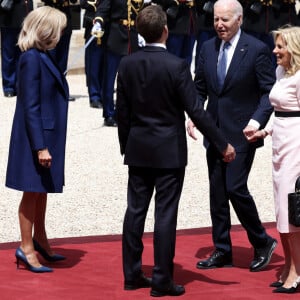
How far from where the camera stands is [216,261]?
25.3 ft

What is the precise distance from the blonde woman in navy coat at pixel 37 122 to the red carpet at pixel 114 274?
22 cm

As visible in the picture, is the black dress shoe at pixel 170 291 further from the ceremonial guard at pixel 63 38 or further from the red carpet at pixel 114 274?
the ceremonial guard at pixel 63 38

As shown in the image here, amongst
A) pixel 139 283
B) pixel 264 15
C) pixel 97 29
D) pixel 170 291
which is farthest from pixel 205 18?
pixel 170 291

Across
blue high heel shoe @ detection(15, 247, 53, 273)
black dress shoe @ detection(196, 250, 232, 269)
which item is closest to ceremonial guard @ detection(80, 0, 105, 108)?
black dress shoe @ detection(196, 250, 232, 269)

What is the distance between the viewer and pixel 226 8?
7.52m

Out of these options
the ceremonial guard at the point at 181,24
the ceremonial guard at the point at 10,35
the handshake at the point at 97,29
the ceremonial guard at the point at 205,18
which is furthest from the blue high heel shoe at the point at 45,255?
the ceremonial guard at the point at 205,18

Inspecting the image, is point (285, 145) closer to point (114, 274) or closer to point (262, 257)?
point (262, 257)

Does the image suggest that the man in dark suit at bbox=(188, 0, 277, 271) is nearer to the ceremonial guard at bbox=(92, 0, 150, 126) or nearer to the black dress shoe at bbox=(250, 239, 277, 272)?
the black dress shoe at bbox=(250, 239, 277, 272)

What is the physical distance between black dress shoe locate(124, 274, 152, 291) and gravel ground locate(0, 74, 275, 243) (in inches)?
55.6

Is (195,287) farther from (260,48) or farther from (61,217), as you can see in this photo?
(61,217)

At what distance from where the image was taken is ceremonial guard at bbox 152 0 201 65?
1462 centimetres

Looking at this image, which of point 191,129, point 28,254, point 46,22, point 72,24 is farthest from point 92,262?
point 72,24

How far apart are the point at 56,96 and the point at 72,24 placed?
761 cm

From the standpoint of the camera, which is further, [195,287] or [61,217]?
[61,217]
